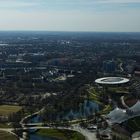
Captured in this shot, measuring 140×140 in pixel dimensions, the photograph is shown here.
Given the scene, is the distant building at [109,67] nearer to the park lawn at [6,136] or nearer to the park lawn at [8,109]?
the park lawn at [8,109]

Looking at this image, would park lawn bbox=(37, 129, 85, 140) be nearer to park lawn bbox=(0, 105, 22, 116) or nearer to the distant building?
park lawn bbox=(0, 105, 22, 116)

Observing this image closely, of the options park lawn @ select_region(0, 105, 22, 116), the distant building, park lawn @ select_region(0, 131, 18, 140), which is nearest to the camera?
park lawn @ select_region(0, 131, 18, 140)

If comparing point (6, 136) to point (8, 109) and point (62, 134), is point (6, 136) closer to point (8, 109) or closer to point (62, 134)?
point (62, 134)

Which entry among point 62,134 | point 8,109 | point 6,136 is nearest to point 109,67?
point 8,109

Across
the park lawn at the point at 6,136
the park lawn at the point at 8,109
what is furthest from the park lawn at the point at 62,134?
the park lawn at the point at 8,109

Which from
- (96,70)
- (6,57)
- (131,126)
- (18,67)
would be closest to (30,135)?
(131,126)

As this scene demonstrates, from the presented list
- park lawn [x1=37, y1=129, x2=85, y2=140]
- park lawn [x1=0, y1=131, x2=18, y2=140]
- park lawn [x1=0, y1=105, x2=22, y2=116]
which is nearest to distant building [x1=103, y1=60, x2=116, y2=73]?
park lawn [x1=0, y1=105, x2=22, y2=116]
